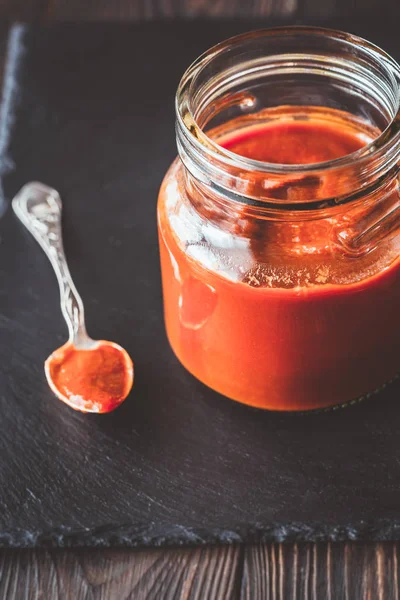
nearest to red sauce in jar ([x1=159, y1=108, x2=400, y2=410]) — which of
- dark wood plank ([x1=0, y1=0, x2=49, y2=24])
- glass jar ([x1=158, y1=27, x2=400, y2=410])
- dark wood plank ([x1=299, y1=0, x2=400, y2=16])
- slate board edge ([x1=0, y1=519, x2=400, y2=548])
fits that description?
glass jar ([x1=158, y1=27, x2=400, y2=410])

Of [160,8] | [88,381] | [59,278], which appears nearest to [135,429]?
[88,381]

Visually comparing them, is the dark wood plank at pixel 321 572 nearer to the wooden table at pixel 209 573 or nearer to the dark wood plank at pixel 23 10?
the wooden table at pixel 209 573

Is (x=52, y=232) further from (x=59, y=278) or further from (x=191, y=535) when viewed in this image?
(x=191, y=535)

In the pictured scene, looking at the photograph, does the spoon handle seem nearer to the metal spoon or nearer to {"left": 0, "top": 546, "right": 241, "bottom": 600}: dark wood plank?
the metal spoon

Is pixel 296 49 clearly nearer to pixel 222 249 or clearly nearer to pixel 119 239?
pixel 222 249

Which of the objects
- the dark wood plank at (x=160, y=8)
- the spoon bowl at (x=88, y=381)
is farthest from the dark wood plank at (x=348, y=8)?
the spoon bowl at (x=88, y=381)

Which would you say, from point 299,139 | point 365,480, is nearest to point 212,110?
point 299,139
